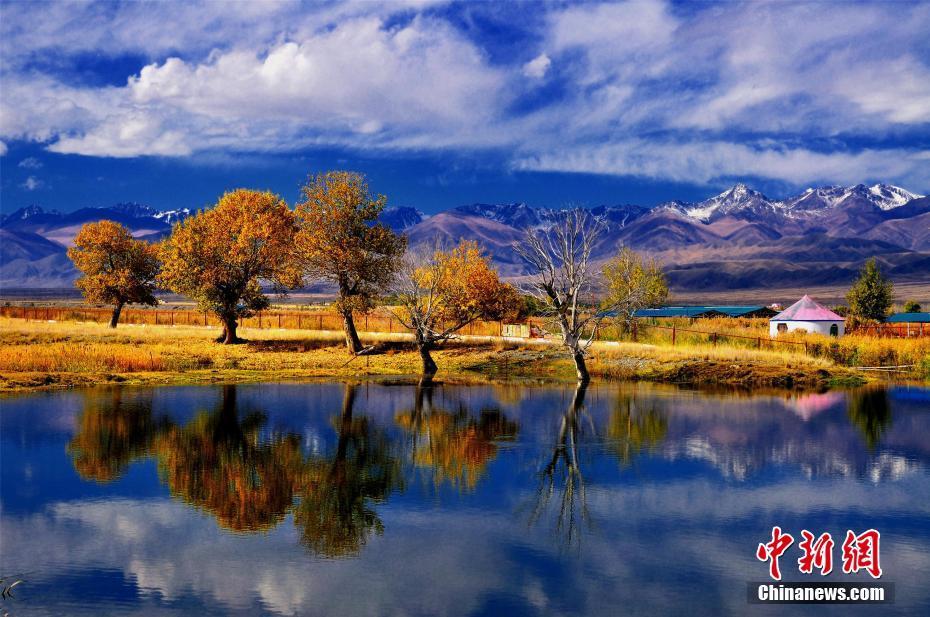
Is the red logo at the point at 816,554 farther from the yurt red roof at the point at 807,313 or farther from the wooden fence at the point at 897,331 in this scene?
the yurt red roof at the point at 807,313

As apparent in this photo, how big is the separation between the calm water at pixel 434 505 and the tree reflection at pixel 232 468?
4.1 inches

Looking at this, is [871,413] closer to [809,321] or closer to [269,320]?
[809,321]

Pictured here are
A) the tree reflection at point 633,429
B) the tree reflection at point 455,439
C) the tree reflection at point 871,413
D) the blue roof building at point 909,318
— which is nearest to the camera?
the tree reflection at point 455,439

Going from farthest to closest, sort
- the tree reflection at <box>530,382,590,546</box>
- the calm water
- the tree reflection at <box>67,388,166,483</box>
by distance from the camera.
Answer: the tree reflection at <box>67,388,166,483</box>, the tree reflection at <box>530,382,590,546</box>, the calm water

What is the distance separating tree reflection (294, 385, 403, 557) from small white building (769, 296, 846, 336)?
6413 centimetres

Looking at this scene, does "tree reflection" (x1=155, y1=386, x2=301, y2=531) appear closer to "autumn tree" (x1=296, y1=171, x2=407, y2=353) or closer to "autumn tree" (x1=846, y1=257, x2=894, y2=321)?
"autumn tree" (x1=296, y1=171, x2=407, y2=353)

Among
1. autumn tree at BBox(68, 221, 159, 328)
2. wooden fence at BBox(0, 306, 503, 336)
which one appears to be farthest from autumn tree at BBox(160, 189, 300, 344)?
autumn tree at BBox(68, 221, 159, 328)

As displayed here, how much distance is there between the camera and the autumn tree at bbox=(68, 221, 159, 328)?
282ft

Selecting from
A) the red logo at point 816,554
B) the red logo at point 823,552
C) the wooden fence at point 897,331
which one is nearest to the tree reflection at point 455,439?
the red logo at point 823,552

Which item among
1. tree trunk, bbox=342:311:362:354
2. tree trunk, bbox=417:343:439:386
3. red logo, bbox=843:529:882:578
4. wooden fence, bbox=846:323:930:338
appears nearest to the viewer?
red logo, bbox=843:529:882:578

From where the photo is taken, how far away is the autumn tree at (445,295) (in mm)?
56500

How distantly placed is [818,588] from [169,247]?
214 feet

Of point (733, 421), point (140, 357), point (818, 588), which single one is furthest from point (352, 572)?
point (140, 357)

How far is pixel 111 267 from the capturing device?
8756 centimetres
